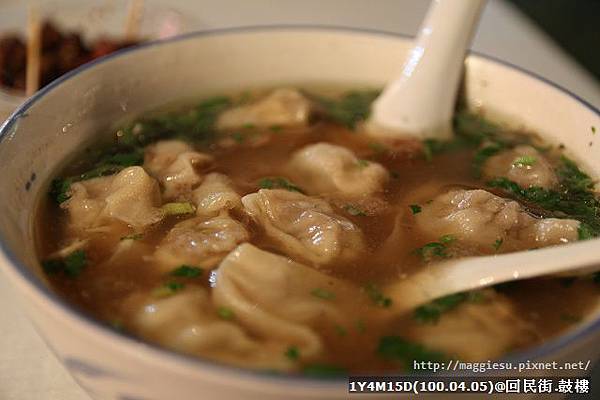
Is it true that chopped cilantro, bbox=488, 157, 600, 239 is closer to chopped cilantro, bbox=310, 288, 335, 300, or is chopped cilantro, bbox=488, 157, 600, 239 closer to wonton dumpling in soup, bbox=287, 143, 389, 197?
wonton dumpling in soup, bbox=287, 143, 389, 197

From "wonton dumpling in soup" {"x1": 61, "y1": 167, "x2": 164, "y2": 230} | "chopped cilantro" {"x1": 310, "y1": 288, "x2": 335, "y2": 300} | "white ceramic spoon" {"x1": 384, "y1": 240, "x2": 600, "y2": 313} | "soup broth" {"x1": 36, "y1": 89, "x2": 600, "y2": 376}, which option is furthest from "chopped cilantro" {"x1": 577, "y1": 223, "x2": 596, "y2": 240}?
"wonton dumpling in soup" {"x1": 61, "y1": 167, "x2": 164, "y2": 230}

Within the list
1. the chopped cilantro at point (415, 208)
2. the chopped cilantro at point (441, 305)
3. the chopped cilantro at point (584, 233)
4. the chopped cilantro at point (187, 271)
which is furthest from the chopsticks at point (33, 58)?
the chopped cilantro at point (584, 233)

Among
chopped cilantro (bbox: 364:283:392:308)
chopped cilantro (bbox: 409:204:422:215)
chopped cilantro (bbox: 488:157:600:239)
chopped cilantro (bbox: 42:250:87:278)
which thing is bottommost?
chopped cilantro (bbox: 42:250:87:278)

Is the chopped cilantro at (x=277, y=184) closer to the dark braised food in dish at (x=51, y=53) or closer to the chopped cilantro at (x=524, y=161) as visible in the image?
the chopped cilantro at (x=524, y=161)

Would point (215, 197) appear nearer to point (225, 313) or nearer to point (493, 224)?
point (225, 313)

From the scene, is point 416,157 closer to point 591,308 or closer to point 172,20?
point 591,308

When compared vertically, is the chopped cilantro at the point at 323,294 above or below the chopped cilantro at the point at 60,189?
above
